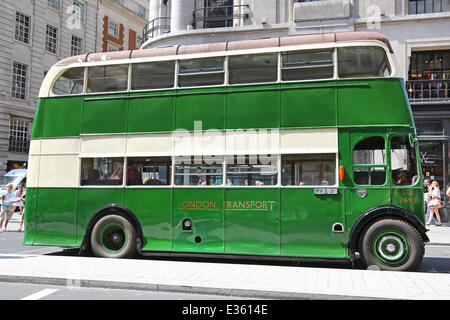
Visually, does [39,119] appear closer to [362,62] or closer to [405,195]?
[362,62]

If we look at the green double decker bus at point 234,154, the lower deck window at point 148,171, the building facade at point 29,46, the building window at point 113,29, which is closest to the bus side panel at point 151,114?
the green double decker bus at point 234,154

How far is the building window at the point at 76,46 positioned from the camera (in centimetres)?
3819

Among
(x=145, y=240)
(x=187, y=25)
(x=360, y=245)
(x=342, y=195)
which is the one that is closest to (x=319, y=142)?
(x=342, y=195)

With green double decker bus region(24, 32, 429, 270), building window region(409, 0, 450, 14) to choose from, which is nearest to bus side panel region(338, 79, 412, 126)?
green double decker bus region(24, 32, 429, 270)

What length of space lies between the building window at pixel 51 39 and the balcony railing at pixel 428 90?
28.5 metres

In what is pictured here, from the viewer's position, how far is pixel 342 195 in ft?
25.8

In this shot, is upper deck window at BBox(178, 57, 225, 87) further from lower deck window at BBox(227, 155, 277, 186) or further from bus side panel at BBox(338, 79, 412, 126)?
bus side panel at BBox(338, 79, 412, 126)

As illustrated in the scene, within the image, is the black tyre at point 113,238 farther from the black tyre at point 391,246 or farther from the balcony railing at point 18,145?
the balcony railing at point 18,145

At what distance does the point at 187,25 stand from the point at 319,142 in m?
16.4

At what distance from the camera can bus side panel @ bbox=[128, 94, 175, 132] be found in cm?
892

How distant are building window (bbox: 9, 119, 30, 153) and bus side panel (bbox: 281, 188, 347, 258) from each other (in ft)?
95.6

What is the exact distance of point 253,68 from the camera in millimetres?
8570

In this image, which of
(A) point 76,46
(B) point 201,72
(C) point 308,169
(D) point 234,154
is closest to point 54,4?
(A) point 76,46

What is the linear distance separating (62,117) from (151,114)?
84.8 inches
